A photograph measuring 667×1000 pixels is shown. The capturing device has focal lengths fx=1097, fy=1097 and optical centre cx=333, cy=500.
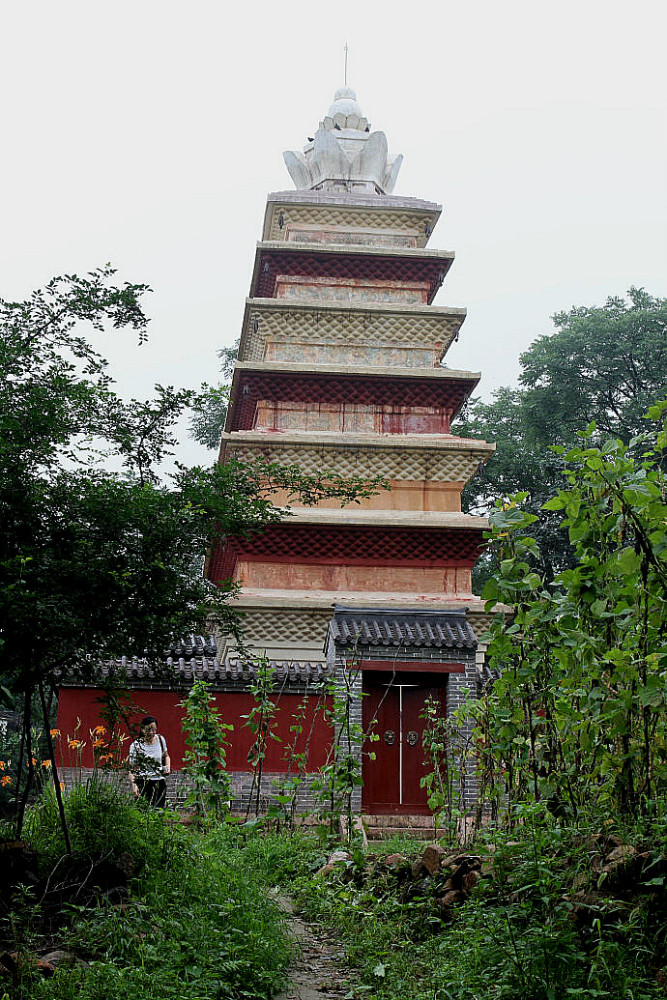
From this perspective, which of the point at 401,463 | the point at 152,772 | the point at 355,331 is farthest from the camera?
the point at 355,331

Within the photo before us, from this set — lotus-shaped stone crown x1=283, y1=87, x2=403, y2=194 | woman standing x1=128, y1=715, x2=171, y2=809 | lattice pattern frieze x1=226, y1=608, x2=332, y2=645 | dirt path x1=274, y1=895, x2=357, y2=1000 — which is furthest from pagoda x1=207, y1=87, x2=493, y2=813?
dirt path x1=274, y1=895, x2=357, y2=1000

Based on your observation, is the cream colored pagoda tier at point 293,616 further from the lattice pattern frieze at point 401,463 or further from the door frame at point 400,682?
the lattice pattern frieze at point 401,463

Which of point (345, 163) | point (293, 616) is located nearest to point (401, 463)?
point (293, 616)

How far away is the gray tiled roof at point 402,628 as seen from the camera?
14.9 m

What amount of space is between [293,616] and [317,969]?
10.8m

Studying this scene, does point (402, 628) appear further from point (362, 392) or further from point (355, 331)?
point (355, 331)

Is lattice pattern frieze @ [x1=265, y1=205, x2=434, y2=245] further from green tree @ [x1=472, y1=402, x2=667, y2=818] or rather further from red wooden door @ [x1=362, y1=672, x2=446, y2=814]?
green tree @ [x1=472, y1=402, x2=667, y2=818]

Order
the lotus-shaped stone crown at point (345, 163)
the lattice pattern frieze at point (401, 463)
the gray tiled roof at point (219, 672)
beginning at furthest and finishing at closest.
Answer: the lotus-shaped stone crown at point (345, 163)
the lattice pattern frieze at point (401, 463)
the gray tiled roof at point (219, 672)

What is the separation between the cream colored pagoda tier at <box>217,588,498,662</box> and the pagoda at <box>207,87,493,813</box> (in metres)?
0.02

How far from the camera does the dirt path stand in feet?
19.3

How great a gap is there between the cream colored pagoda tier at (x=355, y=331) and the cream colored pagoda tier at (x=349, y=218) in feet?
5.50

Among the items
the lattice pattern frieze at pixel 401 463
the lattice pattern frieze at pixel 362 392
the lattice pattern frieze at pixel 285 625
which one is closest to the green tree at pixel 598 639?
the lattice pattern frieze at pixel 285 625

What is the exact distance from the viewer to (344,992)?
5.91 metres

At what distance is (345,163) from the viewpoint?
71.6 ft
